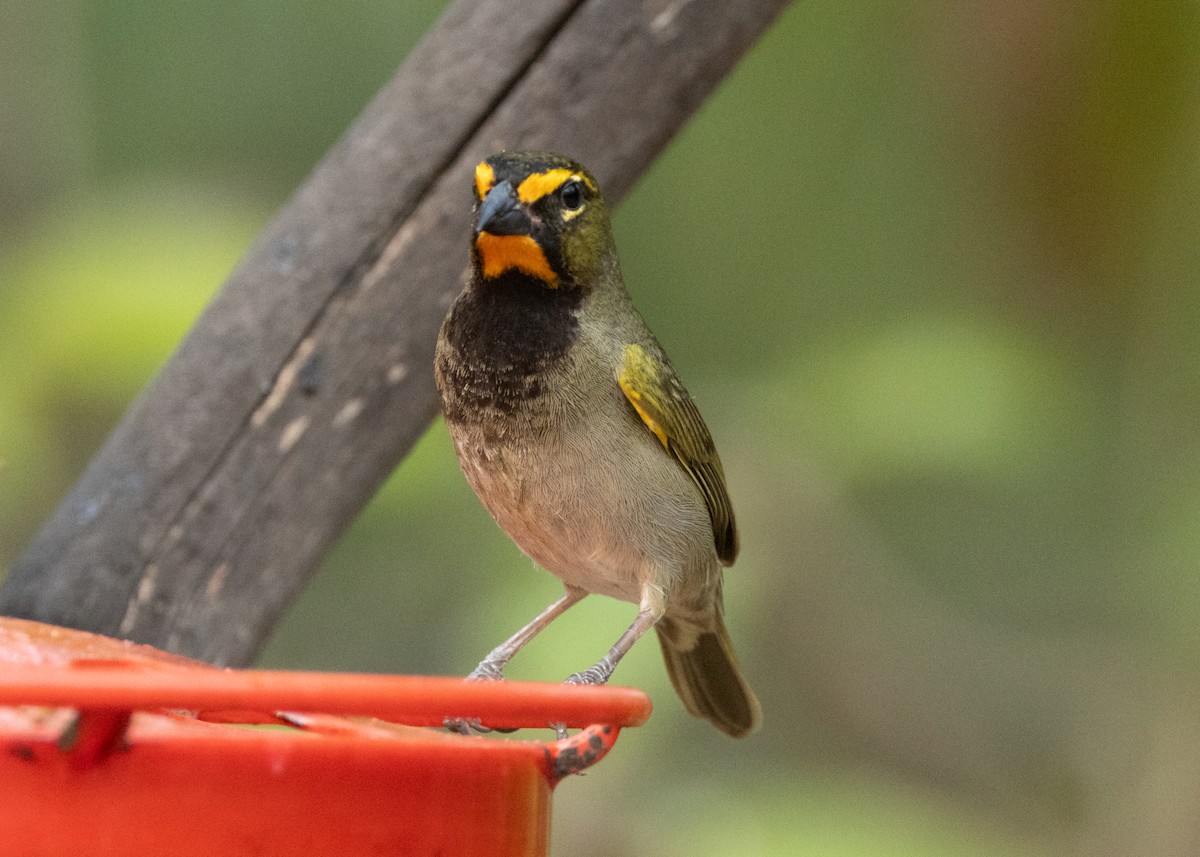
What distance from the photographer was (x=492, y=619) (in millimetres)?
4363

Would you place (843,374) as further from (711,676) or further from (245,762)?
(245,762)

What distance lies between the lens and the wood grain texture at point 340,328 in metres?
3.14

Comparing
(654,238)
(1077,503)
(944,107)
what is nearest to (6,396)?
(654,238)

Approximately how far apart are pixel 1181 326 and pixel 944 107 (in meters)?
1.42

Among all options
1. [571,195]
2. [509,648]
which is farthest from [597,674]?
[571,195]

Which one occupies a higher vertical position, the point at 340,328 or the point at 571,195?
the point at 571,195

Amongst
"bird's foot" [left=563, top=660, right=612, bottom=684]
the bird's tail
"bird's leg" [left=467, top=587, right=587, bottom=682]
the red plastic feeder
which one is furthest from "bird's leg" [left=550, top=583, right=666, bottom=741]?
the red plastic feeder

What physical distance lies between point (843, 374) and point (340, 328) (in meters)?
2.27

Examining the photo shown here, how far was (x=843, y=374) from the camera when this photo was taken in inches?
195

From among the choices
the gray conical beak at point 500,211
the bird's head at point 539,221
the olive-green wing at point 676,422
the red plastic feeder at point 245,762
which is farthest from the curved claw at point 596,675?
the red plastic feeder at point 245,762

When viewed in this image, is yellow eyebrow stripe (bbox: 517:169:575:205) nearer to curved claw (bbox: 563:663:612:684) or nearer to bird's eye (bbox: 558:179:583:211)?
bird's eye (bbox: 558:179:583:211)

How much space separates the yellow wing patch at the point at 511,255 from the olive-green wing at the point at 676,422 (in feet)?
0.92

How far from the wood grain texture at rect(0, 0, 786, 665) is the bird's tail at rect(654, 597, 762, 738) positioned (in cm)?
106

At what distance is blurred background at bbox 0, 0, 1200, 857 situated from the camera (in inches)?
188
